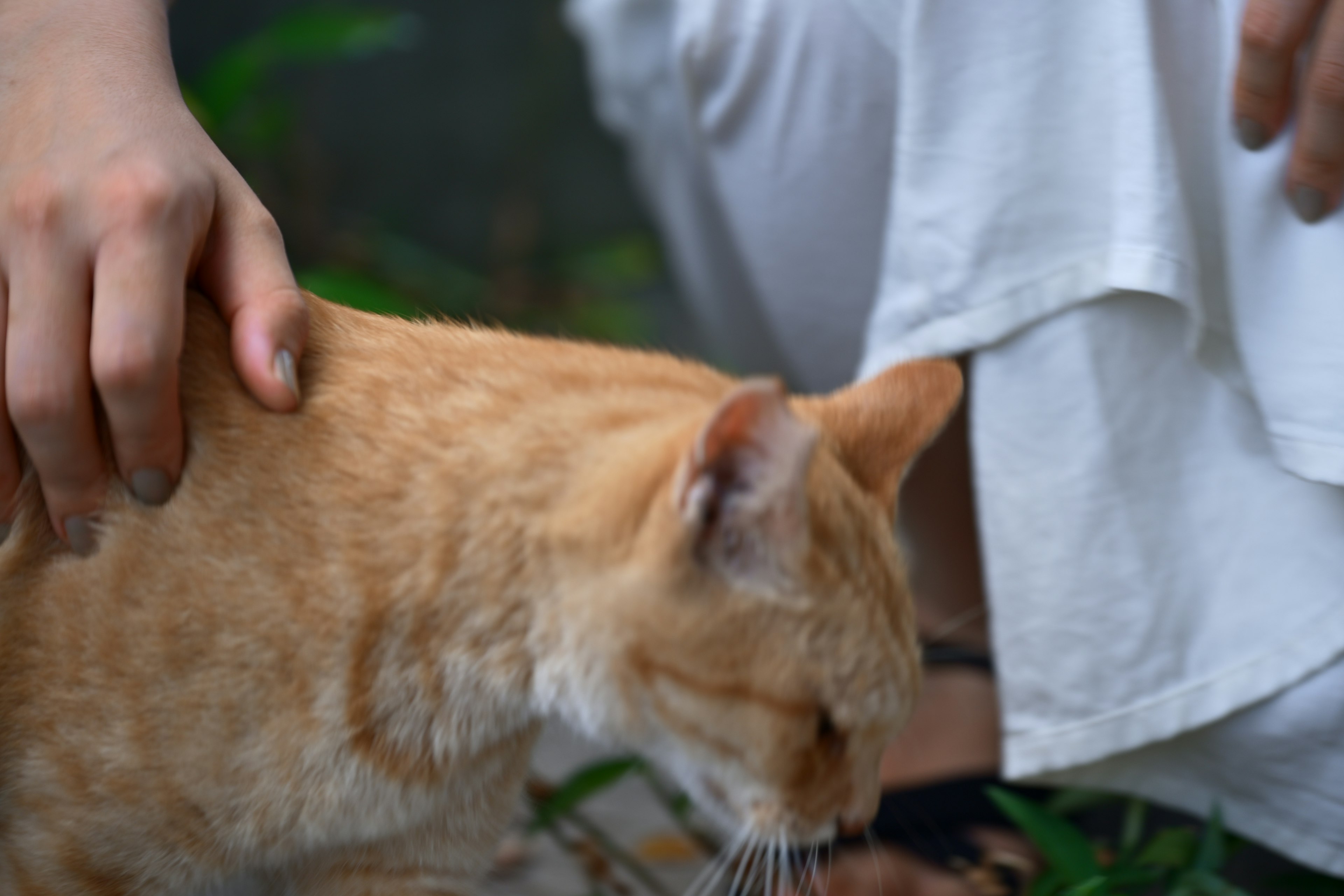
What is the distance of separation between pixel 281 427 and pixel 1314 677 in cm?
96

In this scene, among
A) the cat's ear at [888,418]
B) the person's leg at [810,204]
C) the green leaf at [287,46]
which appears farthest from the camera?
the green leaf at [287,46]

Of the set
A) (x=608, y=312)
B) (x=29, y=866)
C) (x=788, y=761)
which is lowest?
(x=608, y=312)

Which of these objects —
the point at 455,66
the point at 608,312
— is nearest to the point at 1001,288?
the point at 608,312

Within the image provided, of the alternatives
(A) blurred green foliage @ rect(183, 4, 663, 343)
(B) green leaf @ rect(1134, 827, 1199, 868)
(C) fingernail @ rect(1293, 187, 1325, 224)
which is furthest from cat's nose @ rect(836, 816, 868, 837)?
(A) blurred green foliage @ rect(183, 4, 663, 343)

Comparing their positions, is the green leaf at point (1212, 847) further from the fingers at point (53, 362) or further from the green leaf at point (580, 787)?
the fingers at point (53, 362)

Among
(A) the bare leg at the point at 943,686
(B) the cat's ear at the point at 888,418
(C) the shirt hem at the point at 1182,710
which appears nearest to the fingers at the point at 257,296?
(B) the cat's ear at the point at 888,418

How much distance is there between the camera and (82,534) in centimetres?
83

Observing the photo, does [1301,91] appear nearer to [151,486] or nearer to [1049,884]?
[1049,884]

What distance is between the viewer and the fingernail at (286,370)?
2.77 feet

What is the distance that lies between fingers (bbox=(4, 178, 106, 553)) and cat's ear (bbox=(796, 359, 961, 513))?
53 centimetres

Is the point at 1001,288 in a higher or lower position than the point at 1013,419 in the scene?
higher

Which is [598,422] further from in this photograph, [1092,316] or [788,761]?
[1092,316]

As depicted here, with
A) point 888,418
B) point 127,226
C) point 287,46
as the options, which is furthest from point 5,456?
point 287,46

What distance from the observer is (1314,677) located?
3.65 ft
